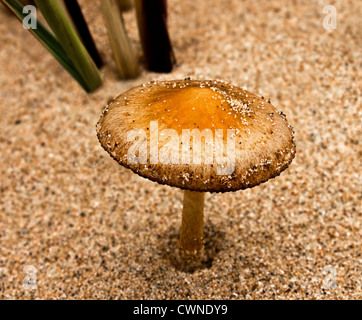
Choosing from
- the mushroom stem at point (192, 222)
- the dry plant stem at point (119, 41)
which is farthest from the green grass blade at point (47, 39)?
the mushroom stem at point (192, 222)

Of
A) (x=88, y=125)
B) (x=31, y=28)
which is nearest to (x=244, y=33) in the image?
(x=88, y=125)

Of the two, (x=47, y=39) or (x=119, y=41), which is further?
(x=119, y=41)

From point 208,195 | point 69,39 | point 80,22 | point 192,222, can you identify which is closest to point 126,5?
point 80,22

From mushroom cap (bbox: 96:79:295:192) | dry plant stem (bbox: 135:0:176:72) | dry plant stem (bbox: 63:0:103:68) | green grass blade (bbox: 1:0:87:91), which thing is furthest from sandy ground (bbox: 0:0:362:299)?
mushroom cap (bbox: 96:79:295:192)

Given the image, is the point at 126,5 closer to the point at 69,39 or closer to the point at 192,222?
the point at 69,39

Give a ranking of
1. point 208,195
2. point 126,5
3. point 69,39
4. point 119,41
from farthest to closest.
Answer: point 126,5
point 119,41
point 208,195
point 69,39

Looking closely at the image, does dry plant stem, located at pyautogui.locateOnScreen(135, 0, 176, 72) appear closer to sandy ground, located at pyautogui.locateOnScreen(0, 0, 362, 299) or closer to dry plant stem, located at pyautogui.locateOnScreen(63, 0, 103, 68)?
sandy ground, located at pyautogui.locateOnScreen(0, 0, 362, 299)

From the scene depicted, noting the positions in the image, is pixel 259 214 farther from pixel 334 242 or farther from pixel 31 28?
pixel 31 28
